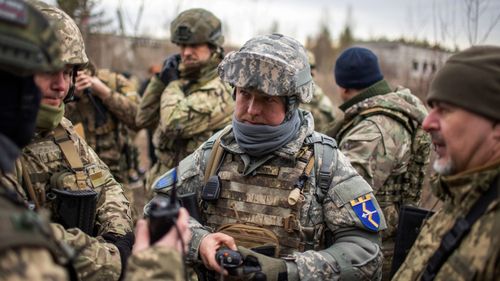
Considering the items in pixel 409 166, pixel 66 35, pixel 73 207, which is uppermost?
pixel 66 35

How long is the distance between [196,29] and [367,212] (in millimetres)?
3071

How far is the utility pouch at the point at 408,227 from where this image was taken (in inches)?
104

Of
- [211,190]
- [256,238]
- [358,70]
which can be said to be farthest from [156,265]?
[358,70]

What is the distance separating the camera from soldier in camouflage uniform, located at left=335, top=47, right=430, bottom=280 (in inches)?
157

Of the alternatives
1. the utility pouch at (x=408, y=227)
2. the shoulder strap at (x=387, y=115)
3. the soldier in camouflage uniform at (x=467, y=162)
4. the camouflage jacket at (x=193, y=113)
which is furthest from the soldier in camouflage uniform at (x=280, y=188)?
the camouflage jacket at (x=193, y=113)

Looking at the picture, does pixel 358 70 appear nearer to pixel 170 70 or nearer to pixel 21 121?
pixel 170 70

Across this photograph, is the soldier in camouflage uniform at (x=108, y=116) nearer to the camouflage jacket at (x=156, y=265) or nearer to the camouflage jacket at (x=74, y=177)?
the camouflage jacket at (x=74, y=177)

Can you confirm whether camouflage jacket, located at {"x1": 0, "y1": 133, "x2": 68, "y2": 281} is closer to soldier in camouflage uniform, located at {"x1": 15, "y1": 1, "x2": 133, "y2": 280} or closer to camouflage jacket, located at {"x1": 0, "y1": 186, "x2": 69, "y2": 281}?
camouflage jacket, located at {"x1": 0, "y1": 186, "x2": 69, "y2": 281}

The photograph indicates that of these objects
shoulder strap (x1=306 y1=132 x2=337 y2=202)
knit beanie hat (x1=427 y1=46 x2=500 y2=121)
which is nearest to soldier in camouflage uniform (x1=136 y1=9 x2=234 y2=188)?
shoulder strap (x1=306 y1=132 x2=337 y2=202)

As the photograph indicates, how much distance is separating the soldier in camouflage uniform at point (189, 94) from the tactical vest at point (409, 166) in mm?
1399

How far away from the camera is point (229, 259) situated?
99.5 inches

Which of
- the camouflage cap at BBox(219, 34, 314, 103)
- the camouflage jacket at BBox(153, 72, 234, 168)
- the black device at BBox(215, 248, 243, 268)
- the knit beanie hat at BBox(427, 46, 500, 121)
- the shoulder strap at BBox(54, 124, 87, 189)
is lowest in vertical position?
the camouflage jacket at BBox(153, 72, 234, 168)

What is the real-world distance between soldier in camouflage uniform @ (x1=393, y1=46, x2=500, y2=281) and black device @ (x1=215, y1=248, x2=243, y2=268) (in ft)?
2.69

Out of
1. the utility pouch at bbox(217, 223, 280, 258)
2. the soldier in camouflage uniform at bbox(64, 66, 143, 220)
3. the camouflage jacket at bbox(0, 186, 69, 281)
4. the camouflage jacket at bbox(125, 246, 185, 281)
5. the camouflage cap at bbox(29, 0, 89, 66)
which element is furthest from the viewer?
the soldier in camouflage uniform at bbox(64, 66, 143, 220)
